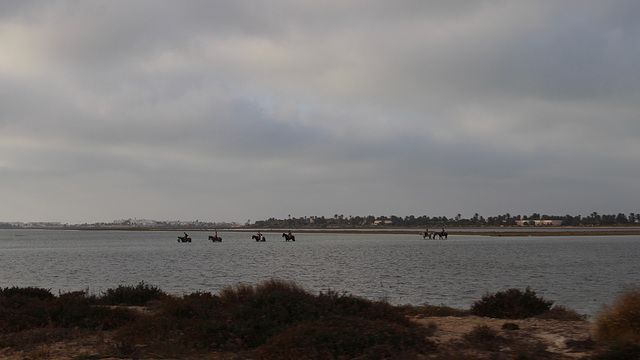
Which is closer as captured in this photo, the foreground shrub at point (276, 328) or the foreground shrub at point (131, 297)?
the foreground shrub at point (276, 328)

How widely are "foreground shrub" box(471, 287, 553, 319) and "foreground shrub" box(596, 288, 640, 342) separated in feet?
13.3

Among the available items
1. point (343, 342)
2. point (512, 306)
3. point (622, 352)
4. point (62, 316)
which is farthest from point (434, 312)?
point (62, 316)

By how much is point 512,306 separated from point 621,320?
5097 mm

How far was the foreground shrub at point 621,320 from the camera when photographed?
1223 centimetres

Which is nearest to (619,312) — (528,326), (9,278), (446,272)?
(528,326)

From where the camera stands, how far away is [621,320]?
1259 centimetres

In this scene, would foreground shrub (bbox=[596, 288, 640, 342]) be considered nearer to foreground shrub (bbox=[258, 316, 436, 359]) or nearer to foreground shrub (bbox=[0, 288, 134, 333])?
foreground shrub (bbox=[258, 316, 436, 359])

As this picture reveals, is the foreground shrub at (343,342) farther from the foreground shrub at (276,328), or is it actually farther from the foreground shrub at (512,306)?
the foreground shrub at (512,306)

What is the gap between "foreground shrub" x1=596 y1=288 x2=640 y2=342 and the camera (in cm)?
1223

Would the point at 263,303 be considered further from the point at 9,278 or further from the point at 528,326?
the point at 9,278

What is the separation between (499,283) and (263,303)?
27.8m

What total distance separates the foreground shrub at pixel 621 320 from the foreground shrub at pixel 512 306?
13.3 feet

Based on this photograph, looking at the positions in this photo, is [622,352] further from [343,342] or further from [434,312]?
[434,312]

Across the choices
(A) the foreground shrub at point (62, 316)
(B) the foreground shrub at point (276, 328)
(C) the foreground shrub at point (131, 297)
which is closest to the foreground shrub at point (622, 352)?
(B) the foreground shrub at point (276, 328)
